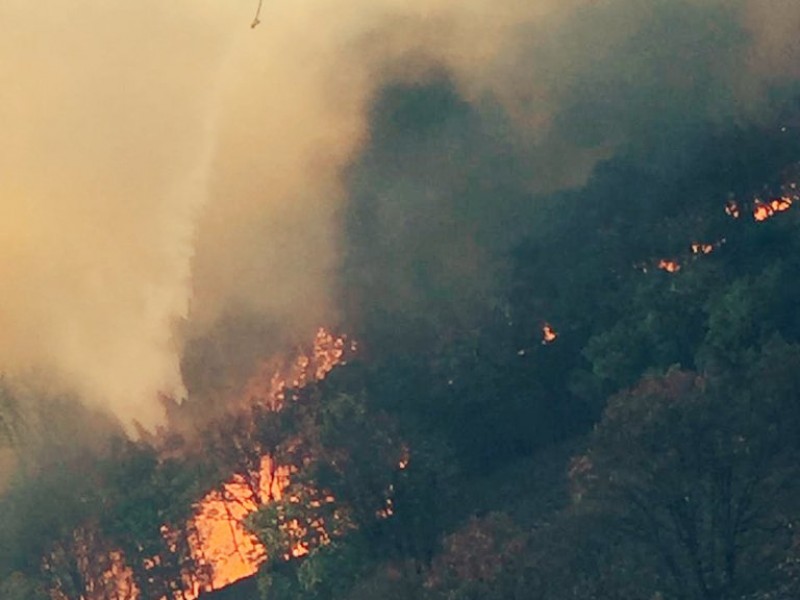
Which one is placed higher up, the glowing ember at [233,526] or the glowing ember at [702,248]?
the glowing ember at [702,248]

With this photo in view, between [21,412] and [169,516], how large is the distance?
2302 centimetres

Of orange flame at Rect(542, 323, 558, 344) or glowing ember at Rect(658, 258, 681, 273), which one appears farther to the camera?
orange flame at Rect(542, 323, 558, 344)

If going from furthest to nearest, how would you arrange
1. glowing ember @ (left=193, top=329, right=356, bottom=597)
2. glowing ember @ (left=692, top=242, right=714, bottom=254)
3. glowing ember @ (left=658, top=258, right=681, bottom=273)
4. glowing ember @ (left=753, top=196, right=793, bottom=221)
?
glowing ember @ (left=753, top=196, right=793, bottom=221)
glowing ember @ (left=658, top=258, right=681, bottom=273)
glowing ember @ (left=692, top=242, right=714, bottom=254)
glowing ember @ (left=193, top=329, right=356, bottom=597)

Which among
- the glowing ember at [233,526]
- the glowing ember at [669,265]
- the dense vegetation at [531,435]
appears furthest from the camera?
the glowing ember at [669,265]

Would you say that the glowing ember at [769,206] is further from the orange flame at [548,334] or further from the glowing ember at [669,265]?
the orange flame at [548,334]

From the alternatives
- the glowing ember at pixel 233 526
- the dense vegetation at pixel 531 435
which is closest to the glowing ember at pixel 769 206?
the dense vegetation at pixel 531 435

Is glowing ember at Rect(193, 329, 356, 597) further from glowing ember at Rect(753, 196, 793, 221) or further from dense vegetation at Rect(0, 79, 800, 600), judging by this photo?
glowing ember at Rect(753, 196, 793, 221)

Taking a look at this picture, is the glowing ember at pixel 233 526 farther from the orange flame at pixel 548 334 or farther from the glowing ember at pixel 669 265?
the glowing ember at pixel 669 265

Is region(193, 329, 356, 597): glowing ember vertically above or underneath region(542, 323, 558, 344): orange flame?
underneath

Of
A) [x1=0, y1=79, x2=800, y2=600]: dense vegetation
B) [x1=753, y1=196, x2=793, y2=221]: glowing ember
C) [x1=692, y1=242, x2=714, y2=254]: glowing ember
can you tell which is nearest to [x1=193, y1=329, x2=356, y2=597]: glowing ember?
[x1=0, y1=79, x2=800, y2=600]: dense vegetation

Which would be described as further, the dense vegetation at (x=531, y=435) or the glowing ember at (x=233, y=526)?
the glowing ember at (x=233, y=526)

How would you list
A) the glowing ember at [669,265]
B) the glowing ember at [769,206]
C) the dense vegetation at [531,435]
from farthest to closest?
1. the glowing ember at [769,206]
2. the glowing ember at [669,265]
3. the dense vegetation at [531,435]

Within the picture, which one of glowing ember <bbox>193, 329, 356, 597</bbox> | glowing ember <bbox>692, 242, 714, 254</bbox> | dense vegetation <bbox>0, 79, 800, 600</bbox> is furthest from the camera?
glowing ember <bbox>692, 242, 714, 254</bbox>

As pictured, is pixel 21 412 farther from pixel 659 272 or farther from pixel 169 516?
pixel 659 272
